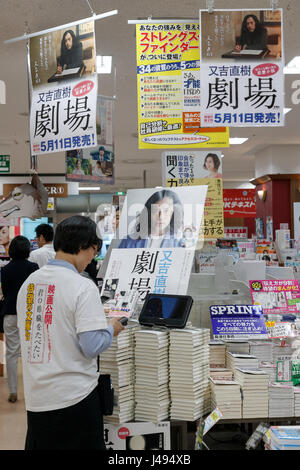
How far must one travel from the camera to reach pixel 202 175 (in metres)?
6.73

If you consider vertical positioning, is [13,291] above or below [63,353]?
below

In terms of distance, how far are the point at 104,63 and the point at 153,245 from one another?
12.0 feet

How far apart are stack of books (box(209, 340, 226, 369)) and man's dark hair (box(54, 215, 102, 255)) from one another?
1.44 metres

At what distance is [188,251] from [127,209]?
0.73 meters

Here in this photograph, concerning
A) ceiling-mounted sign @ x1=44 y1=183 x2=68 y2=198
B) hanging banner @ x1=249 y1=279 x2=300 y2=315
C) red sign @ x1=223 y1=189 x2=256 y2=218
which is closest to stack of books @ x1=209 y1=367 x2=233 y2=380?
hanging banner @ x1=249 y1=279 x2=300 y2=315

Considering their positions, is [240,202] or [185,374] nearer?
[185,374]

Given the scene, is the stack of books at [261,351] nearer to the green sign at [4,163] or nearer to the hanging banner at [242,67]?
the hanging banner at [242,67]

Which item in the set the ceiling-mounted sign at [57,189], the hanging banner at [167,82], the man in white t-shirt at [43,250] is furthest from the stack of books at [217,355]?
the ceiling-mounted sign at [57,189]

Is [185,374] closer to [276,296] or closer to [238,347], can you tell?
[238,347]

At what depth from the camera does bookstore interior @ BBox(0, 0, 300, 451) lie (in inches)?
114

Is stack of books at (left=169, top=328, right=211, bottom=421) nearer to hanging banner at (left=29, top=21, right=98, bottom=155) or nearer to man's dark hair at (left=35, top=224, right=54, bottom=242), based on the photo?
hanging banner at (left=29, top=21, right=98, bottom=155)

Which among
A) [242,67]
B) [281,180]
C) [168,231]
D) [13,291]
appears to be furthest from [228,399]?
[281,180]

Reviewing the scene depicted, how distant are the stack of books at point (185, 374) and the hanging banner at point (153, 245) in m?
0.49

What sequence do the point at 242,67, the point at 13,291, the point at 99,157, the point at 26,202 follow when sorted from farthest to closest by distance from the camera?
the point at 99,157, the point at 13,291, the point at 26,202, the point at 242,67
